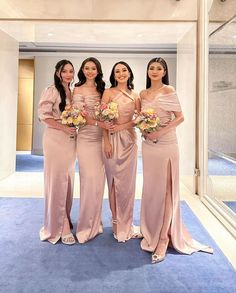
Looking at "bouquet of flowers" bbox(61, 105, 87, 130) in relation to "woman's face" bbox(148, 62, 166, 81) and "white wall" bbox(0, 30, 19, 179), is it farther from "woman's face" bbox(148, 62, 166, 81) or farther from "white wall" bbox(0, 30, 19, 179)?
"white wall" bbox(0, 30, 19, 179)

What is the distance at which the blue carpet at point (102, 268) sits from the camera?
76.2 inches

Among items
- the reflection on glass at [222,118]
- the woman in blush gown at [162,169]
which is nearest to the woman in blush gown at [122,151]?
the woman in blush gown at [162,169]

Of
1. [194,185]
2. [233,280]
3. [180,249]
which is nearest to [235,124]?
[194,185]

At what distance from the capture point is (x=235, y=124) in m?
3.40

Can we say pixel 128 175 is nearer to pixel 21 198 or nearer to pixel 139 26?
pixel 21 198

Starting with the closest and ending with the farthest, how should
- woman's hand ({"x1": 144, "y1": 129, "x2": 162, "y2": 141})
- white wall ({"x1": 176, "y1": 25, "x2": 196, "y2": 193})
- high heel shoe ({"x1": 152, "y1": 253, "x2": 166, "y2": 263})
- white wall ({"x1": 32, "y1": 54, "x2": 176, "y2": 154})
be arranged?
high heel shoe ({"x1": 152, "y1": 253, "x2": 166, "y2": 263}) < woman's hand ({"x1": 144, "y1": 129, "x2": 162, "y2": 141}) < white wall ({"x1": 176, "y1": 25, "x2": 196, "y2": 193}) < white wall ({"x1": 32, "y1": 54, "x2": 176, "y2": 154})

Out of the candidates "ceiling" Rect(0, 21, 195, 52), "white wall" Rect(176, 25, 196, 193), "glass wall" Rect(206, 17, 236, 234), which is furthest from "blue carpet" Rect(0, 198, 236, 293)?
"ceiling" Rect(0, 21, 195, 52)

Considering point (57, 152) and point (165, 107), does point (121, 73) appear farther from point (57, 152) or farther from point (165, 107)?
point (57, 152)

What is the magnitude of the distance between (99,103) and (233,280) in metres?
1.80

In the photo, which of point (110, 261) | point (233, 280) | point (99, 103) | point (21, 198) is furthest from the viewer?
point (21, 198)

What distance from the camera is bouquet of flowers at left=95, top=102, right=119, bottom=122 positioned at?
8.18ft

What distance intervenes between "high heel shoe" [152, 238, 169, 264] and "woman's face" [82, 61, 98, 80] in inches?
63.7

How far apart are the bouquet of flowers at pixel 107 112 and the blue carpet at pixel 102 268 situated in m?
1.16

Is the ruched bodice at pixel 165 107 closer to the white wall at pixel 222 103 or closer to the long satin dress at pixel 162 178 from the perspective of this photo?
the long satin dress at pixel 162 178
